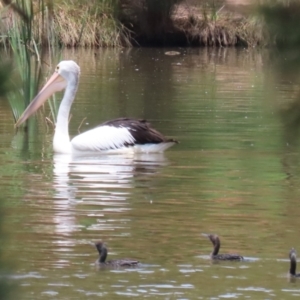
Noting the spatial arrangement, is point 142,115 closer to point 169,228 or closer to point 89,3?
point 169,228

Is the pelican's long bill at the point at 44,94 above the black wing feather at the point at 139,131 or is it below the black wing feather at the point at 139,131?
above

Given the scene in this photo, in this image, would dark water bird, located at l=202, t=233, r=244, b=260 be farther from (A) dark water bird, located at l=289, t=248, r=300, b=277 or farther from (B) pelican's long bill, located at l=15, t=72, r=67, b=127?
(B) pelican's long bill, located at l=15, t=72, r=67, b=127

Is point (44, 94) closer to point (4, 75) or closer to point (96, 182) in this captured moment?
point (96, 182)

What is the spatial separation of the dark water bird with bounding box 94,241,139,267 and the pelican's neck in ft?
17.5

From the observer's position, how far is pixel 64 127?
41.1ft

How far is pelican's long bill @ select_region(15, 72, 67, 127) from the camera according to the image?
1266 cm

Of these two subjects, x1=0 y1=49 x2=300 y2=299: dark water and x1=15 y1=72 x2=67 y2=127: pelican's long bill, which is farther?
x1=15 y1=72 x2=67 y2=127: pelican's long bill

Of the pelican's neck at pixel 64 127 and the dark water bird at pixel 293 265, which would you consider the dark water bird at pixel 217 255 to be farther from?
the pelican's neck at pixel 64 127

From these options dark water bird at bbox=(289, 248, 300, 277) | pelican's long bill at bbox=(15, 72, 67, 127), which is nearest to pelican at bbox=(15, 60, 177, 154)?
pelican's long bill at bbox=(15, 72, 67, 127)

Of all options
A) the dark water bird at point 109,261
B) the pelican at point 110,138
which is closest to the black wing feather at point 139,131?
the pelican at point 110,138

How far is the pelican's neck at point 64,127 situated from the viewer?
1228 cm

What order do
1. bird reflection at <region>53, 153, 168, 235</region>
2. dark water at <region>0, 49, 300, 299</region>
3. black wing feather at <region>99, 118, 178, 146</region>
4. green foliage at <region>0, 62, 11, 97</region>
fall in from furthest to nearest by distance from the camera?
1. black wing feather at <region>99, 118, 178, 146</region>
2. bird reflection at <region>53, 153, 168, 235</region>
3. dark water at <region>0, 49, 300, 299</region>
4. green foliage at <region>0, 62, 11, 97</region>

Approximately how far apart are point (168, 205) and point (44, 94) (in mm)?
4226

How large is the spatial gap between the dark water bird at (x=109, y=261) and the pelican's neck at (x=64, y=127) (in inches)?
210
